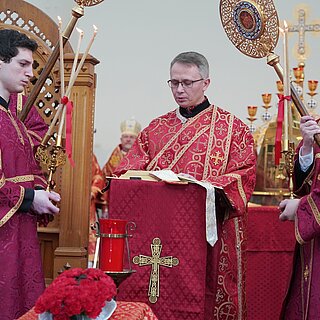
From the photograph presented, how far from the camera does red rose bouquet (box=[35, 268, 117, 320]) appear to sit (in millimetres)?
2461

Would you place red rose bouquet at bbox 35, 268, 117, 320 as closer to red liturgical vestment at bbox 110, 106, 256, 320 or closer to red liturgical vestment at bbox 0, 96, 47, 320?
red liturgical vestment at bbox 0, 96, 47, 320

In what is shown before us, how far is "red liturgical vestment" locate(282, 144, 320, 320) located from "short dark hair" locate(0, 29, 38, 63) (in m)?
1.41

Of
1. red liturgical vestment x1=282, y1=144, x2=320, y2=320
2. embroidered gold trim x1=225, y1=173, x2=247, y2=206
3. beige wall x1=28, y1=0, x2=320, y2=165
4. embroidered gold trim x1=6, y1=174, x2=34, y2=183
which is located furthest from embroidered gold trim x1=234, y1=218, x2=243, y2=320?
beige wall x1=28, y1=0, x2=320, y2=165

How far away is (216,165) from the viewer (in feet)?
13.3

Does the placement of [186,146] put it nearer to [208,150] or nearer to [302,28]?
[208,150]

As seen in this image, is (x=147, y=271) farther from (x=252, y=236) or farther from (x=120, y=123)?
(x=120, y=123)

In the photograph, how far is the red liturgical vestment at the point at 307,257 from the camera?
3498mm

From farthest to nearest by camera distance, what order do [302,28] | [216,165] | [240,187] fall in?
[302,28], [216,165], [240,187]

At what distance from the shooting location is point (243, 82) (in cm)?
881

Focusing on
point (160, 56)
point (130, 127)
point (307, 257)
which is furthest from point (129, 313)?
point (160, 56)

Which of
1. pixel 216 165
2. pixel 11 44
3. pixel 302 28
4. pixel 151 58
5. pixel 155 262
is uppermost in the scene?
pixel 302 28

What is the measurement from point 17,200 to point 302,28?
17.8 feet

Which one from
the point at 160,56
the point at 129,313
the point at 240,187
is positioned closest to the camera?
the point at 129,313

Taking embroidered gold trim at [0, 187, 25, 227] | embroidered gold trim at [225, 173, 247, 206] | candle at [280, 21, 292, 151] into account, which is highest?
candle at [280, 21, 292, 151]
